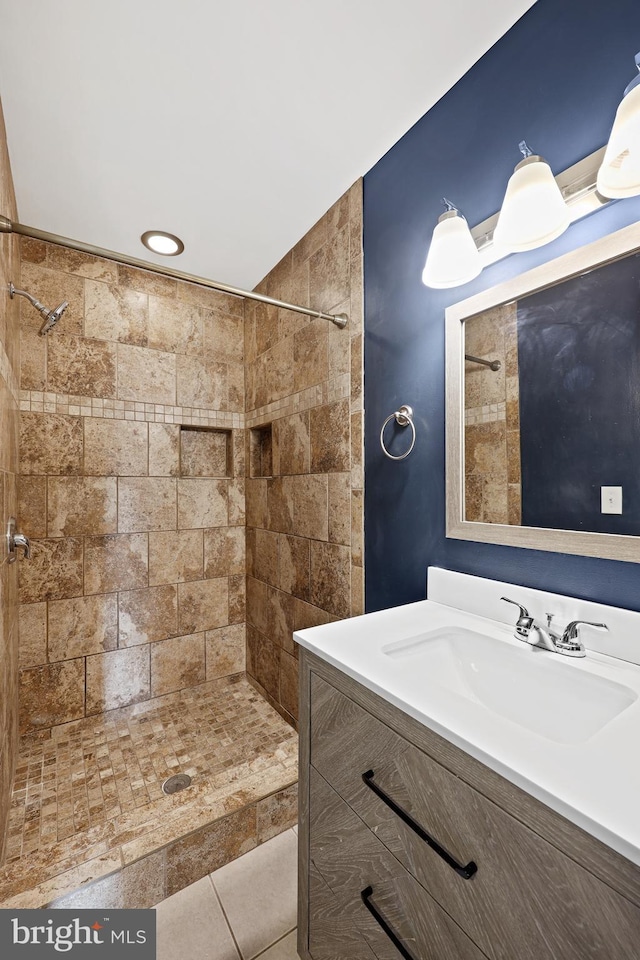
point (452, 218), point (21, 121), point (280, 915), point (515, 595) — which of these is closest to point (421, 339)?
point (452, 218)

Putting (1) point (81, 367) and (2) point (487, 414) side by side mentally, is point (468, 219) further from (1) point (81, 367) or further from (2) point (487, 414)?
(1) point (81, 367)

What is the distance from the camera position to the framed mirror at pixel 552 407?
36.5 inches

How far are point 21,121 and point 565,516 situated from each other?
7.17 ft

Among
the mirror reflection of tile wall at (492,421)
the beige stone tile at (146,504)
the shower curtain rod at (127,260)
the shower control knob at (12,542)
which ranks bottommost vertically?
the shower control knob at (12,542)

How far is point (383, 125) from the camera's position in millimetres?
1472

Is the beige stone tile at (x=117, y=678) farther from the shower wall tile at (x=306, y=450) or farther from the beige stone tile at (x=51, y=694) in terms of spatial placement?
the shower wall tile at (x=306, y=450)

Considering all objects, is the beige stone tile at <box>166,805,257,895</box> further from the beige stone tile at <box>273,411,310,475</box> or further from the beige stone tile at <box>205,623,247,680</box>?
the beige stone tile at <box>273,411,310,475</box>

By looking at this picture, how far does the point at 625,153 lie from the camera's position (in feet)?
2.76

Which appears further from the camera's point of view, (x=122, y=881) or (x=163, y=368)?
(x=163, y=368)

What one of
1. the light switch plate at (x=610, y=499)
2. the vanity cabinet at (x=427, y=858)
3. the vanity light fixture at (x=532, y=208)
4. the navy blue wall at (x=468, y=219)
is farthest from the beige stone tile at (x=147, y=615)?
the vanity light fixture at (x=532, y=208)

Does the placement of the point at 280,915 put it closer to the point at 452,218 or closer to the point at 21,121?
the point at 452,218

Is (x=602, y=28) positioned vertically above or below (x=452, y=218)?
above

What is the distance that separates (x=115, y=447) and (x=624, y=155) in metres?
2.32

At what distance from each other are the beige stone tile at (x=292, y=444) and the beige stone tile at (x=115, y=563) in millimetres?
898
